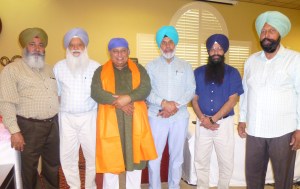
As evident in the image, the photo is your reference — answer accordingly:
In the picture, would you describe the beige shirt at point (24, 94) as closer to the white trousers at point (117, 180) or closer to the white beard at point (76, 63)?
the white beard at point (76, 63)

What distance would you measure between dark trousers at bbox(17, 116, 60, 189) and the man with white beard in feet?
0.39

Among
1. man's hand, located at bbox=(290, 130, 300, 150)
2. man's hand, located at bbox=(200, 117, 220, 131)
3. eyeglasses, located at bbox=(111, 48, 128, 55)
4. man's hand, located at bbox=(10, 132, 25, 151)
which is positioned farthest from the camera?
man's hand, located at bbox=(200, 117, 220, 131)

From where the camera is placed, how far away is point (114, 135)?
2.12 metres

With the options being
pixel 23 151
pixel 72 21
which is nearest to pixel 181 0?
pixel 72 21

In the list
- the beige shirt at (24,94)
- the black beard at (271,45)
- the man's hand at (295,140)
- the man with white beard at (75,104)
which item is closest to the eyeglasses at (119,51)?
the man with white beard at (75,104)

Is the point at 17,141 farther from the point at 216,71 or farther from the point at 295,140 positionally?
the point at 295,140

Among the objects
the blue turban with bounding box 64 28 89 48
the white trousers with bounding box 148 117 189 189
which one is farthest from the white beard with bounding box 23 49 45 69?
the white trousers with bounding box 148 117 189 189

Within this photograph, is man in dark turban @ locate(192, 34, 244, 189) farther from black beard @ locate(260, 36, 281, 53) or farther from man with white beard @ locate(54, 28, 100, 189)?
man with white beard @ locate(54, 28, 100, 189)

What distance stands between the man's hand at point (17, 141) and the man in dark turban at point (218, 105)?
159cm

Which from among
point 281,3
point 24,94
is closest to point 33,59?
point 24,94

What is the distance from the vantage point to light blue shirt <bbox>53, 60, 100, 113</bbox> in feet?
7.34

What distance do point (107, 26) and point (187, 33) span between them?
1834 millimetres

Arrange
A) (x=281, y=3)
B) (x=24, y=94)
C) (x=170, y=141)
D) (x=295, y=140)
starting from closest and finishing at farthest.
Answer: (x=295, y=140)
(x=24, y=94)
(x=170, y=141)
(x=281, y=3)

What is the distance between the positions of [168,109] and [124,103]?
16.5 inches
